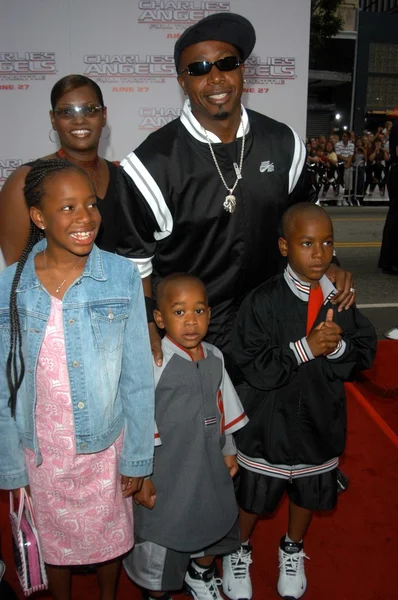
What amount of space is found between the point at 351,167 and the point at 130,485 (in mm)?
17068

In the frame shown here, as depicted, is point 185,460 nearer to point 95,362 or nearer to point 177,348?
point 177,348

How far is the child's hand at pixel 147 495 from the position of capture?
7.24ft

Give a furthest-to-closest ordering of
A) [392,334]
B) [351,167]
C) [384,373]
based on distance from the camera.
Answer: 1. [351,167]
2. [392,334]
3. [384,373]

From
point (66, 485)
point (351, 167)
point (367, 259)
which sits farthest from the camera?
point (351, 167)

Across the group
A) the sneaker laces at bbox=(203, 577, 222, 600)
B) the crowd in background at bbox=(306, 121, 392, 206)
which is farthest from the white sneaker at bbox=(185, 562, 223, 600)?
the crowd in background at bbox=(306, 121, 392, 206)

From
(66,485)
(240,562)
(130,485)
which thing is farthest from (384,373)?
(66,485)

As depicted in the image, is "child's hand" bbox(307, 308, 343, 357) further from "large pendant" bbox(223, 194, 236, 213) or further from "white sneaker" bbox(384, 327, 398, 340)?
"white sneaker" bbox(384, 327, 398, 340)

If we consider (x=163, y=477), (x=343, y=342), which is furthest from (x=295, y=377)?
(x=163, y=477)

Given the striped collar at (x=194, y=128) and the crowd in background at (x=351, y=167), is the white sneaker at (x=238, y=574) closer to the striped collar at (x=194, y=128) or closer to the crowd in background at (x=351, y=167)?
the striped collar at (x=194, y=128)

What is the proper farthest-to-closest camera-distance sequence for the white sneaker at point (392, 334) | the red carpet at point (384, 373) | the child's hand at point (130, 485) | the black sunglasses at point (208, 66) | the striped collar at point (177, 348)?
the white sneaker at point (392, 334)
the red carpet at point (384, 373)
the black sunglasses at point (208, 66)
the striped collar at point (177, 348)
the child's hand at point (130, 485)

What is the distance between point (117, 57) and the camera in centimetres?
539

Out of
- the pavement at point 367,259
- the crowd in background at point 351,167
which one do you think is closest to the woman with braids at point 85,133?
the pavement at point 367,259

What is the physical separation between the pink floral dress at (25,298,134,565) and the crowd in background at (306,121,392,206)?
1593cm

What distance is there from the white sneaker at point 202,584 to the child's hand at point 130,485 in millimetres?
641
